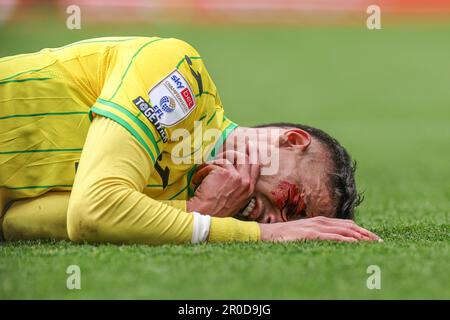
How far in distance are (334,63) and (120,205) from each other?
984cm

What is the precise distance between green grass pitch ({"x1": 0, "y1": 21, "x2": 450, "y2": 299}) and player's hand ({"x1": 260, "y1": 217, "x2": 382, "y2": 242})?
84 mm

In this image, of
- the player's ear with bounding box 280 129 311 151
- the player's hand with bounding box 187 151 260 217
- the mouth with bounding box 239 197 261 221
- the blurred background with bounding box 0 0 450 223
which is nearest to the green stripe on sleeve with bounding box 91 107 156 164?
the player's hand with bounding box 187 151 260 217

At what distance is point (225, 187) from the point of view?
3.41 m

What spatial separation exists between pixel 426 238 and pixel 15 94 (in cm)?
162

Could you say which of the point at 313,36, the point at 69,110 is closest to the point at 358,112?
the point at 313,36

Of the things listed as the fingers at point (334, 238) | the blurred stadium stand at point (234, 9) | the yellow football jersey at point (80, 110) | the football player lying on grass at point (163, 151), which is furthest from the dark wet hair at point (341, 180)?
the blurred stadium stand at point (234, 9)

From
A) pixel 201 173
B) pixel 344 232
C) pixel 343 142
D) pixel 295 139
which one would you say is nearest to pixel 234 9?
pixel 343 142

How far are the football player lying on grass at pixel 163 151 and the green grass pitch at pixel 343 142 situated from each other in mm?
146

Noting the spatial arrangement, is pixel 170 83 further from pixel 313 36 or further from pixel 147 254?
pixel 313 36

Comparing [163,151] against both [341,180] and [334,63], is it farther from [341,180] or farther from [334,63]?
[334,63]

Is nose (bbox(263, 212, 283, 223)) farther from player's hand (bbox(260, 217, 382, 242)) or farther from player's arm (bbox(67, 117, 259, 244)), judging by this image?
player's arm (bbox(67, 117, 259, 244))

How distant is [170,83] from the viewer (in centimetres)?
336
